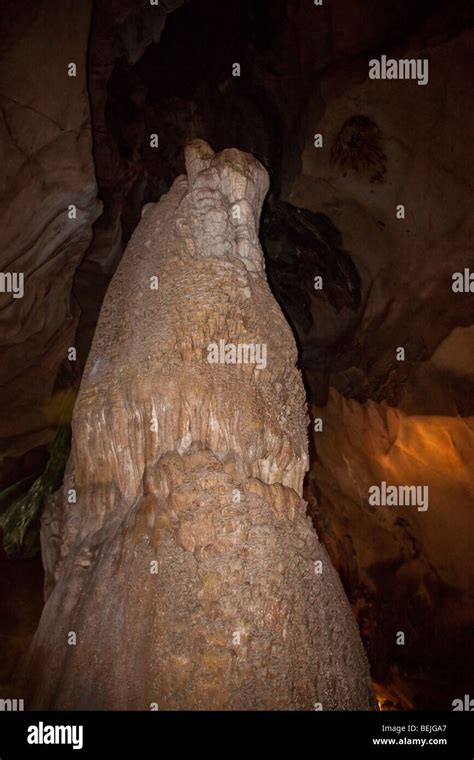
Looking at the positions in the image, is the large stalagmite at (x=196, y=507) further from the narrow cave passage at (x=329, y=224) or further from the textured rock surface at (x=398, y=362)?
the textured rock surface at (x=398, y=362)

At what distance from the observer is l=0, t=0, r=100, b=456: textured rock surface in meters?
4.42

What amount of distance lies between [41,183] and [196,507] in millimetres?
3158

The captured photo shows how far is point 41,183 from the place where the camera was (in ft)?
16.6

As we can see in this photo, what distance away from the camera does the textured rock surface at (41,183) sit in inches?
174

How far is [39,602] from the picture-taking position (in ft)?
26.2

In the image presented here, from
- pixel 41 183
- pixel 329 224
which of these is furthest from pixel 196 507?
pixel 329 224

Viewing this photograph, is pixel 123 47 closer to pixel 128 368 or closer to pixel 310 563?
pixel 128 368

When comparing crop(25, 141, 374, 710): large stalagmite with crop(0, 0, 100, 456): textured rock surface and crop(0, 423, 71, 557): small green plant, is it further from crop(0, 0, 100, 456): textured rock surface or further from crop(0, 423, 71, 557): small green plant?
crop(0, 423, 71, 557): small green plant

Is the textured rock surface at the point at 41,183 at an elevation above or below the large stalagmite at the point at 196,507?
above

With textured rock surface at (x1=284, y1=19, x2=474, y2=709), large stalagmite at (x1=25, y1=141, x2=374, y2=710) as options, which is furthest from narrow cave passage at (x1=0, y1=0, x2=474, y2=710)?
large stalagmite at (x1=25, y1=141, x2=374, y2=710)

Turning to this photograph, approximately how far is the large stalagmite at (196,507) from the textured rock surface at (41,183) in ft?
3.34

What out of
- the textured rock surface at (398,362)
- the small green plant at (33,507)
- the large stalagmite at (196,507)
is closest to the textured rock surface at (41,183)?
the small green plant at (33,507)

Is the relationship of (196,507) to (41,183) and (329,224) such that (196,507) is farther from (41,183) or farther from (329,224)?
(329,224)
